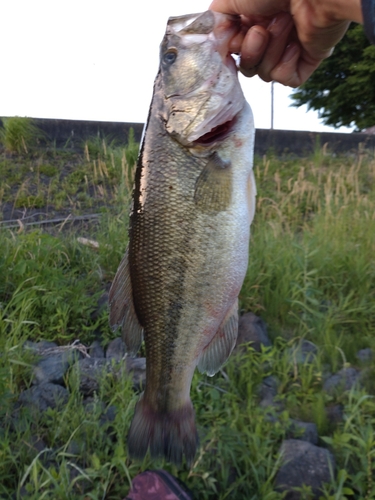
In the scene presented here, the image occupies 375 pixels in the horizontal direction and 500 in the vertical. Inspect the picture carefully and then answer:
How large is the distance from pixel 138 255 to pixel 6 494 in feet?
4.22

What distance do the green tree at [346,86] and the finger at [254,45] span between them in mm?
14961

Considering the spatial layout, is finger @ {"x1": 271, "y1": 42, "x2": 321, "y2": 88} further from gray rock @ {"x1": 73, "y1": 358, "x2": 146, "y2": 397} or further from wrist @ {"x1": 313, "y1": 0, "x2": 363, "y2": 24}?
gray rock @ {"x1": 73, "y1": 358, "x2": 146, "y2": 397}

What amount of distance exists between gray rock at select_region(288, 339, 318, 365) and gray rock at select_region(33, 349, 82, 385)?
4.03 ft

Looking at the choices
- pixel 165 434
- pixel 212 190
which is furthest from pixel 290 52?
pixel 165 434

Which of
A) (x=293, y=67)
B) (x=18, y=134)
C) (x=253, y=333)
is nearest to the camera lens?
(x=293, y=67)

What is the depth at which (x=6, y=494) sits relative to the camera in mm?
2076

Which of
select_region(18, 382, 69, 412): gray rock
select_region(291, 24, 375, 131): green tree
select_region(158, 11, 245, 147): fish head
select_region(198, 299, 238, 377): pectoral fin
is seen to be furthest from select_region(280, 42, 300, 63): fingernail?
select_region(291, 24, 375, 131): green tree

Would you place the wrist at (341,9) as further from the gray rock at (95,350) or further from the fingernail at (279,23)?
the gray rock at (95,350)

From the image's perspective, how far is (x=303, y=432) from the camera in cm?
230

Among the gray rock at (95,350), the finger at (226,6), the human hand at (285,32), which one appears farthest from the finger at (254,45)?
the gray rock at (95,350)

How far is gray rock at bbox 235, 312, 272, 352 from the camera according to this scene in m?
2.97

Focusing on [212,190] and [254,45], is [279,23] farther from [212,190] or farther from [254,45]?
[212,190]

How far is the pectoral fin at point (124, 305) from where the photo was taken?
5.25 feet

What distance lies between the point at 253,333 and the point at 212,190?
167 cm
